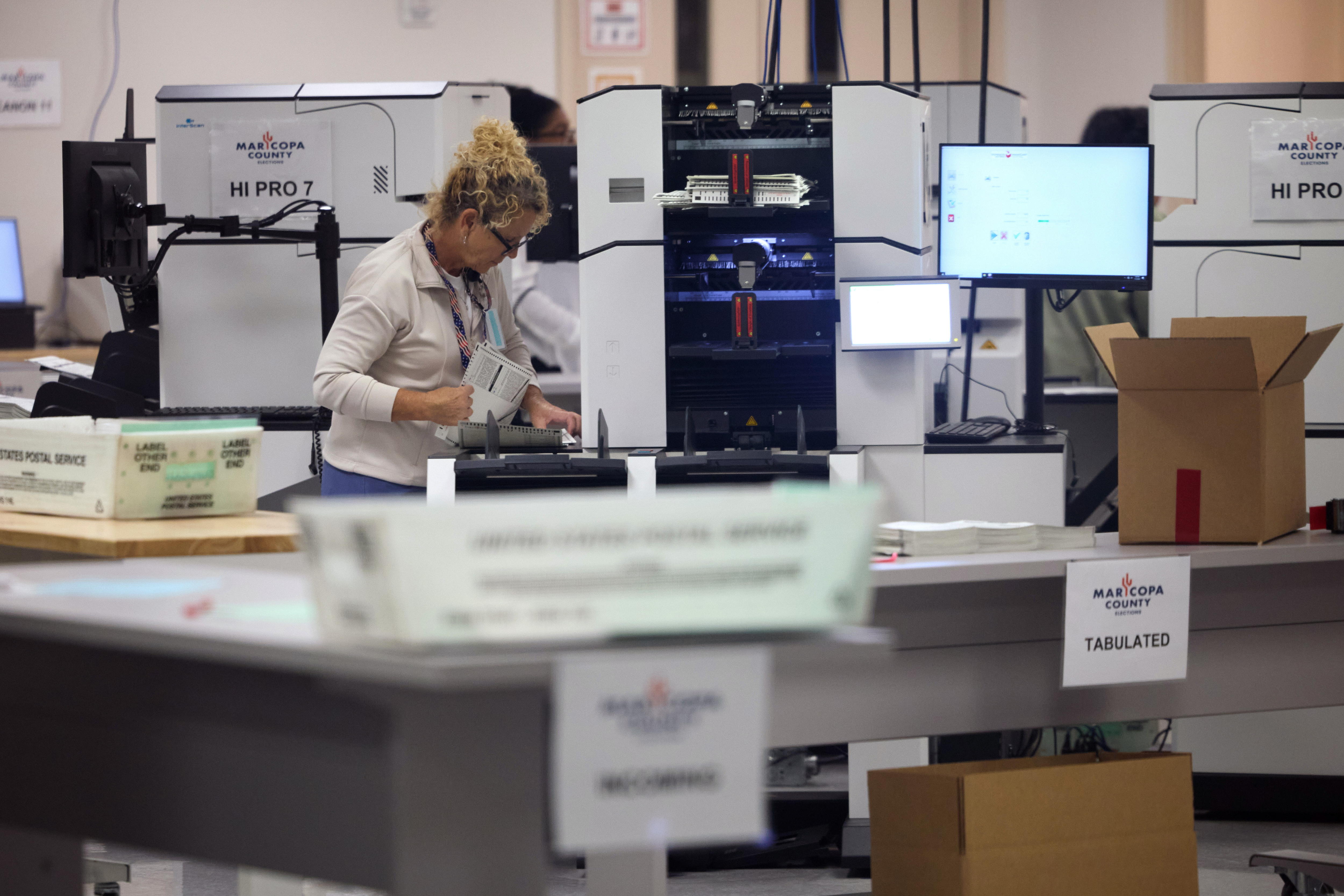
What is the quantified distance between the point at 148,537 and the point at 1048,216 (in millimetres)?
2227

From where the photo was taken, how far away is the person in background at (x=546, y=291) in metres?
6.08

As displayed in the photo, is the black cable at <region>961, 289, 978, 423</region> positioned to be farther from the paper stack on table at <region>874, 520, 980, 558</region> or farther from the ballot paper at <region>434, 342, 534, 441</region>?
the paper stack on table at <region>874, 520, 980, 558</region>

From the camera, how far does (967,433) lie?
3.06 meters

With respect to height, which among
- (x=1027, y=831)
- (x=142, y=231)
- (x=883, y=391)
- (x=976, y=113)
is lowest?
(x=1027, y=831)

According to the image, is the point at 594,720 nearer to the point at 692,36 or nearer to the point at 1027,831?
the point at 1027,831

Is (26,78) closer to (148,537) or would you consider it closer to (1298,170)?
(1298,170)

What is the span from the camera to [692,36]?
20.7 feet

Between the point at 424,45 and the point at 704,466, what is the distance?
426 cm

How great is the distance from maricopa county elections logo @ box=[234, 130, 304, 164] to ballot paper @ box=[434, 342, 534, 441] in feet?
3.74

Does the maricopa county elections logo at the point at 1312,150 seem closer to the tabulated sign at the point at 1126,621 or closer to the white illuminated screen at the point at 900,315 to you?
the white illuminated screen at the point at 900,315

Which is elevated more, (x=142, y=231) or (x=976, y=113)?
(x=976, y=113)

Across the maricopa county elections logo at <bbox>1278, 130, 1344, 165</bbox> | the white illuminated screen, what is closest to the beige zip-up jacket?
the white illuminated screen

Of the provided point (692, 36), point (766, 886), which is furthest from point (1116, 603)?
point (692, 36)

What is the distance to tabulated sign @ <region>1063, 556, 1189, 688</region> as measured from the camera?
5.76ft
